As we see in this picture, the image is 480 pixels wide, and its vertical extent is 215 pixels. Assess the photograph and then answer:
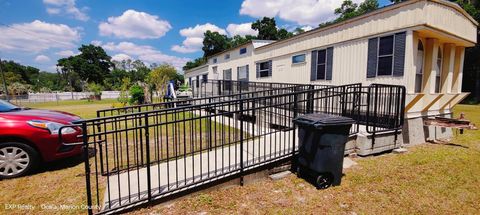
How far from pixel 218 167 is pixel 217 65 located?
16.6 metres

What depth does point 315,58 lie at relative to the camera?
9.12 meters

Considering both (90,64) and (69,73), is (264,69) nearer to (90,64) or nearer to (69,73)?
(90,64)

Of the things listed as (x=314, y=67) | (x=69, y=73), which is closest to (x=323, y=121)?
(x=314, y=67)

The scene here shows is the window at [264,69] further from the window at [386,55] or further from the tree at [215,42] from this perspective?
the tree at [215,42]

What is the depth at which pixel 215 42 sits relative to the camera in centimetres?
4819

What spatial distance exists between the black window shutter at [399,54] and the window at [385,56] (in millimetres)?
132

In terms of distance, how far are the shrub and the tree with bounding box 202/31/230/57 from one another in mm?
32347

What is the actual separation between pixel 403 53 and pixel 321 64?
3.00 metres

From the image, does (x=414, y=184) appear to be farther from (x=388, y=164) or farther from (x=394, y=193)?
(x=388, y=164)

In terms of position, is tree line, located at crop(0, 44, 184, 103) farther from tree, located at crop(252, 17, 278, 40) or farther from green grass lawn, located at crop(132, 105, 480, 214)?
green grass lawn, located at crop(132, 105, 480, 214)

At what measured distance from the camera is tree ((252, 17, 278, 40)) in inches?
1623

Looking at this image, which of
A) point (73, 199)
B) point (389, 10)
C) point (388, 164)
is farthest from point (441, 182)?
point (73, 199)

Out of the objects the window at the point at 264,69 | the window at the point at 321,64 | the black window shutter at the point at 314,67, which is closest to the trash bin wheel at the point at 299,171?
the window at the point at 321,64

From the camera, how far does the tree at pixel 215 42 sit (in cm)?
4788
